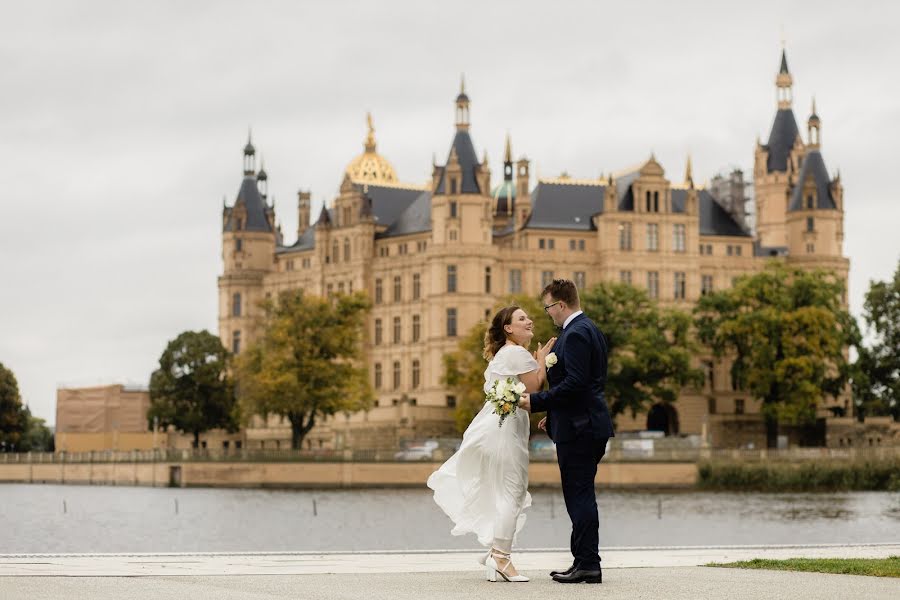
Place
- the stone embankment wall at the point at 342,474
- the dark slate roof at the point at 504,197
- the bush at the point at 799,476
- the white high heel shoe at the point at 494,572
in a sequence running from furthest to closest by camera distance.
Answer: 1. the dark slate roof at the point at 504,197
2. the stone embankment wall at the point at 342,474
3. the bush at the point at 799,476
4. the white high heel shoe at the point at 494,572

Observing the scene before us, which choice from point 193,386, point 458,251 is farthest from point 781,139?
point 193,386

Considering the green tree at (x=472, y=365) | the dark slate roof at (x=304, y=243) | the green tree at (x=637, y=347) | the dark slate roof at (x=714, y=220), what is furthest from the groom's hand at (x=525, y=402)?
the dark slate roof at (x=304, y=243)

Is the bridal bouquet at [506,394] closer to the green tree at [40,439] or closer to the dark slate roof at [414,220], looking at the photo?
the dark slate roof at [414,220]

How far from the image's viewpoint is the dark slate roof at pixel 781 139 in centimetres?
12150

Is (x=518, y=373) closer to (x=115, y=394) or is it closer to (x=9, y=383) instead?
(x=9, y=383)

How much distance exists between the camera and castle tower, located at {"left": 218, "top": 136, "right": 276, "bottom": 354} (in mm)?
121125

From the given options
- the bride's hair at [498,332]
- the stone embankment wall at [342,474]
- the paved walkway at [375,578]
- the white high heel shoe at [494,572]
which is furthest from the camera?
the stone embankment wall at [342,474]

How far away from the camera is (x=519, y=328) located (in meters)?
15.1

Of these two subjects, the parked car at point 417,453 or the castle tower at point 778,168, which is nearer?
the parked car at point 417,453

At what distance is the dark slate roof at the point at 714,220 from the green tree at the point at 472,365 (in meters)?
20.9

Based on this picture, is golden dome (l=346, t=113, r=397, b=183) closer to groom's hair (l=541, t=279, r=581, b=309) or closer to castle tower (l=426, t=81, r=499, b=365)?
castle tower (l=426, t=81, r=499, b=365)

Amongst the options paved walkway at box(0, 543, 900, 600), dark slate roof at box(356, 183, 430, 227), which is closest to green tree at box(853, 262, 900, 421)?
dark slate roof at box(356, 183, 430, 227)

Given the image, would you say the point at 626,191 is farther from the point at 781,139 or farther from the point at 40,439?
the point at 40,439

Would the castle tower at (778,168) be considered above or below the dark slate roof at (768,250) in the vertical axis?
above
